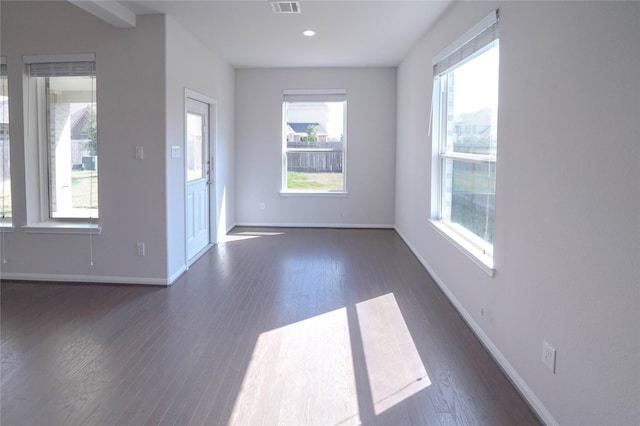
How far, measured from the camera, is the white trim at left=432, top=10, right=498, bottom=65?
317cm

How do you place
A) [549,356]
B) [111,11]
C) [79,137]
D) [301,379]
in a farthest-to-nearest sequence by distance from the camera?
[79,137] → [111,11] → [301,379] → [549,356]

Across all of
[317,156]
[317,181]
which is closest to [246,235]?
[317,181]

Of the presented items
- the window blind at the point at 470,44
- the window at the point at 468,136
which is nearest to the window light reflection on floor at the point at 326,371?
the window at the point at 468,136

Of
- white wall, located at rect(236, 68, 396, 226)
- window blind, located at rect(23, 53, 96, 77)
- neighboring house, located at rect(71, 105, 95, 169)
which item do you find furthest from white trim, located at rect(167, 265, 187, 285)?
white wall, located at rect(236, 68, 396, 226)

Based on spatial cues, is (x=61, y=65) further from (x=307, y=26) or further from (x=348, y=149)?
(x=348, y=149)

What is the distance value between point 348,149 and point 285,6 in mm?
3822

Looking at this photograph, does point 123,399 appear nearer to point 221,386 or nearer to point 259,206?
point 221,386

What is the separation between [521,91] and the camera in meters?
2.73

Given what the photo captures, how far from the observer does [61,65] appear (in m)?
4.62

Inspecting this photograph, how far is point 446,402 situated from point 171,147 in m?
3.46

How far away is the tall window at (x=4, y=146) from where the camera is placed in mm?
4734

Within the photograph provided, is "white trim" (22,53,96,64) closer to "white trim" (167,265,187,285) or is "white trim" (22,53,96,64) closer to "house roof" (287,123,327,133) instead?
"white trim" (167,265,187,285)

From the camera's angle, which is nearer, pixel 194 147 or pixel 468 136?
pixel 468 136

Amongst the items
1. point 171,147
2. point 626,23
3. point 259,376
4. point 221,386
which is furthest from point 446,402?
point 171,147
